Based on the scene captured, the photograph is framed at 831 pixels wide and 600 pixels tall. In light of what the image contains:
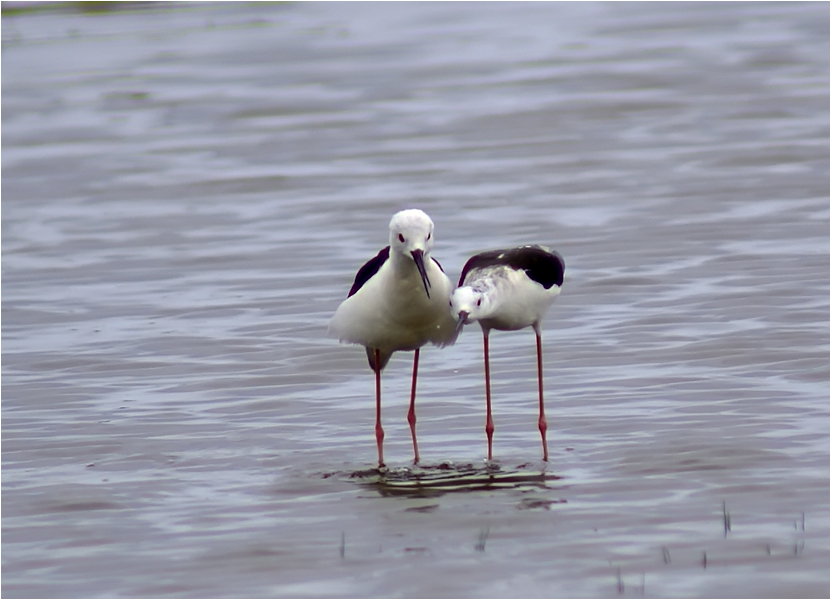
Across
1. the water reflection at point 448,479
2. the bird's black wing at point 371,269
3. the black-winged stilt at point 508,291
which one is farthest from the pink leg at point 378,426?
the black-winged stilt at point 508,291

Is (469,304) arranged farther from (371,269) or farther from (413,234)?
(371,269)

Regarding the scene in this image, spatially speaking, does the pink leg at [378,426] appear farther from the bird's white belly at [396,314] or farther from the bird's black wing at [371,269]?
the bird's black wing at [371,269]

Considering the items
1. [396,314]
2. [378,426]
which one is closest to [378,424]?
[378,426]

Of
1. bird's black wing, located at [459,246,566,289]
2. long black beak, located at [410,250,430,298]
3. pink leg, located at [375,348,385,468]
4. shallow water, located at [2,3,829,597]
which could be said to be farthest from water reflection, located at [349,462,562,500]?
bird's black wing, located at [459,246,566,289]

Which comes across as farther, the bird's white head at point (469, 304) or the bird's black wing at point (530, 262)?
the bird's black wing at point (530, 262)

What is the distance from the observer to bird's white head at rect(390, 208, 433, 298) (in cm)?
718

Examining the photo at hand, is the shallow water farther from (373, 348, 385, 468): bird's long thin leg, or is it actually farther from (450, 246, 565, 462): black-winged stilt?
(450, 246, 565, 462): black-winged stilt

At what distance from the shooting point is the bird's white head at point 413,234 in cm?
718

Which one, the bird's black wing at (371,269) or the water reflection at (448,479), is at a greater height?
the bird's black wing at (371,269)

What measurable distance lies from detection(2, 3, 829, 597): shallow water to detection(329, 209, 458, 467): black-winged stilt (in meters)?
0.55

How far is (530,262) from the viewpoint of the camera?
25.9ft

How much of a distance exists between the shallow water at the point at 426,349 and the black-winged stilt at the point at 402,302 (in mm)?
550

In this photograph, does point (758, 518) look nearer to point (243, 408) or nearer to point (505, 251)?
point (505, 251)

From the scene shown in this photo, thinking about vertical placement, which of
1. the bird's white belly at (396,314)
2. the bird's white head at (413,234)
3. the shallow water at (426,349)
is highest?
the bird's white head at (413,234)
